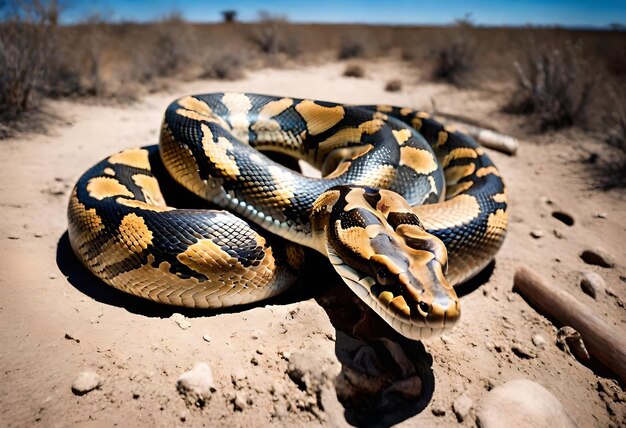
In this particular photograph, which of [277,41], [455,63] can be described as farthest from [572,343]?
[277,41]

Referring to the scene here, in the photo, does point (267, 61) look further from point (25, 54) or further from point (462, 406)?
point (462, 406)

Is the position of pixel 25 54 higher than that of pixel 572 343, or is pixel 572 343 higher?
pixel 25 54

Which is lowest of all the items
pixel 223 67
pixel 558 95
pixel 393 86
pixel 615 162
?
pixel 615 162

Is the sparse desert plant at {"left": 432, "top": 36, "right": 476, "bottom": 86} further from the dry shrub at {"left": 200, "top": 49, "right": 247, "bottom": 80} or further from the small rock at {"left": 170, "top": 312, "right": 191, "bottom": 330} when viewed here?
the small rock at {"left": 170, "top": 312, "right": 191, "bottom": 330}

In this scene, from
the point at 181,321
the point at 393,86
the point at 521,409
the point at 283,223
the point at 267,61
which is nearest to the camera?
the point at 521,409

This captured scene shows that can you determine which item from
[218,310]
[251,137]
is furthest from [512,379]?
[251,137]

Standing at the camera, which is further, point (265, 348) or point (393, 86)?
point (393, 86)

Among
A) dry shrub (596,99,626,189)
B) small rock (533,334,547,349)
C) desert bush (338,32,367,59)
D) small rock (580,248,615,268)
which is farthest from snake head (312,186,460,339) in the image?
desert bush (338,32,367,59)
